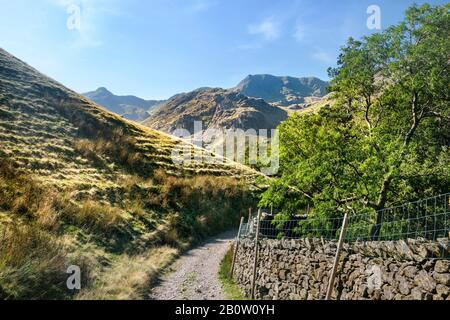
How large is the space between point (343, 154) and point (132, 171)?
1965 cm

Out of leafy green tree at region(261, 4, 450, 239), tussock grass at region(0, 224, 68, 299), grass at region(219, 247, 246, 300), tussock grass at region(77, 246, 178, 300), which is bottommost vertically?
grass at region(219, 247, 246, 300)

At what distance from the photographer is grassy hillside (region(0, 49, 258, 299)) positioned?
10.0 m

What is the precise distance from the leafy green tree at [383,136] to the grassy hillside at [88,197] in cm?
793

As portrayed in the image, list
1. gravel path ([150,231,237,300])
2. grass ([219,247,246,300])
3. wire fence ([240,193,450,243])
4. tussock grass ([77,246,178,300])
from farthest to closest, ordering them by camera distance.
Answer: grass ([219,247,246,300]) → gravel path ([150,231,237,300]) → tussock grass ([77,246,178,300]) → wire fence ([240,193,450,243])

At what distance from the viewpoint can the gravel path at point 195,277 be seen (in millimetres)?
12031

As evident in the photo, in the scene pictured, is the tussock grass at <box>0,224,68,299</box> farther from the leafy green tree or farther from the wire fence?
the leafy green tree

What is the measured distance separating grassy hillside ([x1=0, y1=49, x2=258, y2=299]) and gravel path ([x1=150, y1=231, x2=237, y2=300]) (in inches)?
28.6

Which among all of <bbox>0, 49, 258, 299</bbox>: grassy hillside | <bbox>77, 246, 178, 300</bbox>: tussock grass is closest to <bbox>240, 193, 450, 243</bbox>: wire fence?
<bbox>77, 246, 178, 300</bbox>: tussock grass

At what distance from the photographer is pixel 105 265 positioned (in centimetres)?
1245

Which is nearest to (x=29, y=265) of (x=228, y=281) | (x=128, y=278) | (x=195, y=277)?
(x=128, y=278)

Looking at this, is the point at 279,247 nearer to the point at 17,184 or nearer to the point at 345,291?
the point at 345,291

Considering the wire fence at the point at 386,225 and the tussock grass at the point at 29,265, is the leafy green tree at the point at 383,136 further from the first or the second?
the tussock grass at the point at 29,265

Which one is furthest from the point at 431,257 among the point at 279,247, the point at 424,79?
the point at 424,79

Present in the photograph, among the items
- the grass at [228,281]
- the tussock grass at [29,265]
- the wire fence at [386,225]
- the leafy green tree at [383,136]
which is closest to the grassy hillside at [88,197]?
the tussock grass at [29,265]
